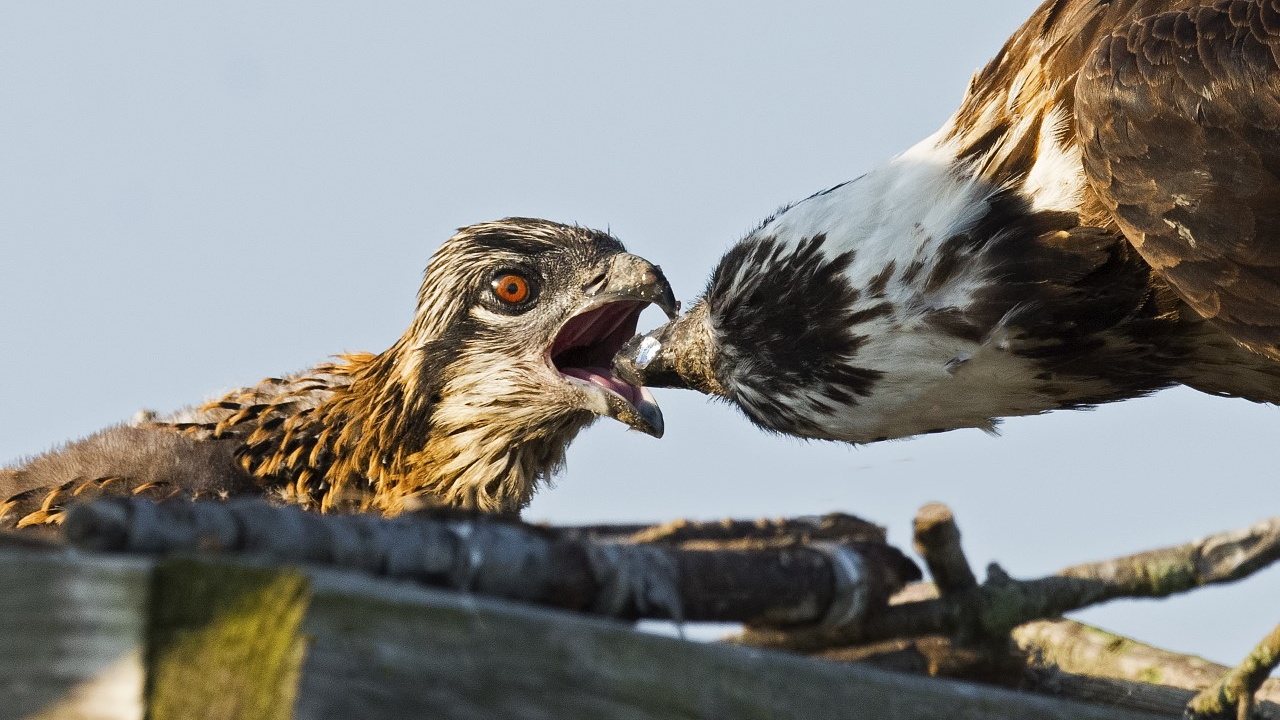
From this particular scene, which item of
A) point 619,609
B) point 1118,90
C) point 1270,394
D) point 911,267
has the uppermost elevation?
point 1118,90

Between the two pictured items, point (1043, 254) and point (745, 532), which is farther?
point (1043, 254)

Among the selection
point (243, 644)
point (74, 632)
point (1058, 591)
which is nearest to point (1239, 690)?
point (1058, 591)

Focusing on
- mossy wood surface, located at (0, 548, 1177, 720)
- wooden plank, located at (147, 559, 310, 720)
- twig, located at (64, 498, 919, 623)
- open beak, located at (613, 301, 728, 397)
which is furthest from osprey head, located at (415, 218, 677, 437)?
wooden plank, located at (147, 559, 310, 720)

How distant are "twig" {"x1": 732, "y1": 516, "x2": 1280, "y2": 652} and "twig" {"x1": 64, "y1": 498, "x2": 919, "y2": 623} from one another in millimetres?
92

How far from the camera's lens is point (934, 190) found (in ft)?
14.0

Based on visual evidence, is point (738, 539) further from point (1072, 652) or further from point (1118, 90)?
point (1118, 90)

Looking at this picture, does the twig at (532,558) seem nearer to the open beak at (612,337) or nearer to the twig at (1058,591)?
the twig at (1058,591)

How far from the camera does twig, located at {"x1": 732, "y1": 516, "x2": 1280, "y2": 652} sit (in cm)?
245

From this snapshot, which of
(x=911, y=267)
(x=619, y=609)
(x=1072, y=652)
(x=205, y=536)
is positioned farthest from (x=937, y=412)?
(x=205, y=536)

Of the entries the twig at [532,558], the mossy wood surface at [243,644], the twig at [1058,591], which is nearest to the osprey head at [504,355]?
the twig at [1058,591]

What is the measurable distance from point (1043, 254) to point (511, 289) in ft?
7.62

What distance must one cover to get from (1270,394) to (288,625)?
360 centimetres

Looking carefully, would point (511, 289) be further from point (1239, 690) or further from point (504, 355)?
point (1239, 690)

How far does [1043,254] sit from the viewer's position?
397cm
